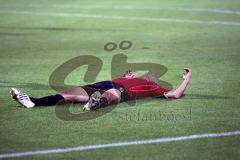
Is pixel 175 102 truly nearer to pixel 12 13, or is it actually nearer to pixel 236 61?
pixel 236 61

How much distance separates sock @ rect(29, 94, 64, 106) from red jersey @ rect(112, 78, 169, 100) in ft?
2.64

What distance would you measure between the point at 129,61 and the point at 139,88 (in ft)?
12.2

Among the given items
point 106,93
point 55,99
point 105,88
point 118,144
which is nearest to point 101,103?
point 106,93

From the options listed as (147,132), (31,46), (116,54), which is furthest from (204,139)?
(31,46)

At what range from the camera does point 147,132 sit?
853cm

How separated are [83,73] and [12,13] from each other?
9.89 m

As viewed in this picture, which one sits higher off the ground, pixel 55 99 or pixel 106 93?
pixel 106 93

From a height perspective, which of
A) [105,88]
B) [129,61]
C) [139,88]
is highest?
[105,88]

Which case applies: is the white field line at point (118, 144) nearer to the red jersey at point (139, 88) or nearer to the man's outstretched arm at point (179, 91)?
the red jersey at point (139, 88)

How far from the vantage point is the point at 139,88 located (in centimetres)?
1011

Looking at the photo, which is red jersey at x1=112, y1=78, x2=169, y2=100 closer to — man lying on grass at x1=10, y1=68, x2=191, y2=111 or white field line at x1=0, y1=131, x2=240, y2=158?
man lying on grass at x1=10, y1=68, x2=191, y2=111

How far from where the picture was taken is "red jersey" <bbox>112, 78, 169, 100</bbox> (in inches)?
392

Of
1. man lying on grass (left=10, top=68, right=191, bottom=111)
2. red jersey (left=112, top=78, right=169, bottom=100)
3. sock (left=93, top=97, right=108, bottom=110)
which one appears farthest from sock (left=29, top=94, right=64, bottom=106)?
red jersey (left=112, top=78, right=169, bottom=100)

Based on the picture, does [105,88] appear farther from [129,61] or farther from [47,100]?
[129,61]
